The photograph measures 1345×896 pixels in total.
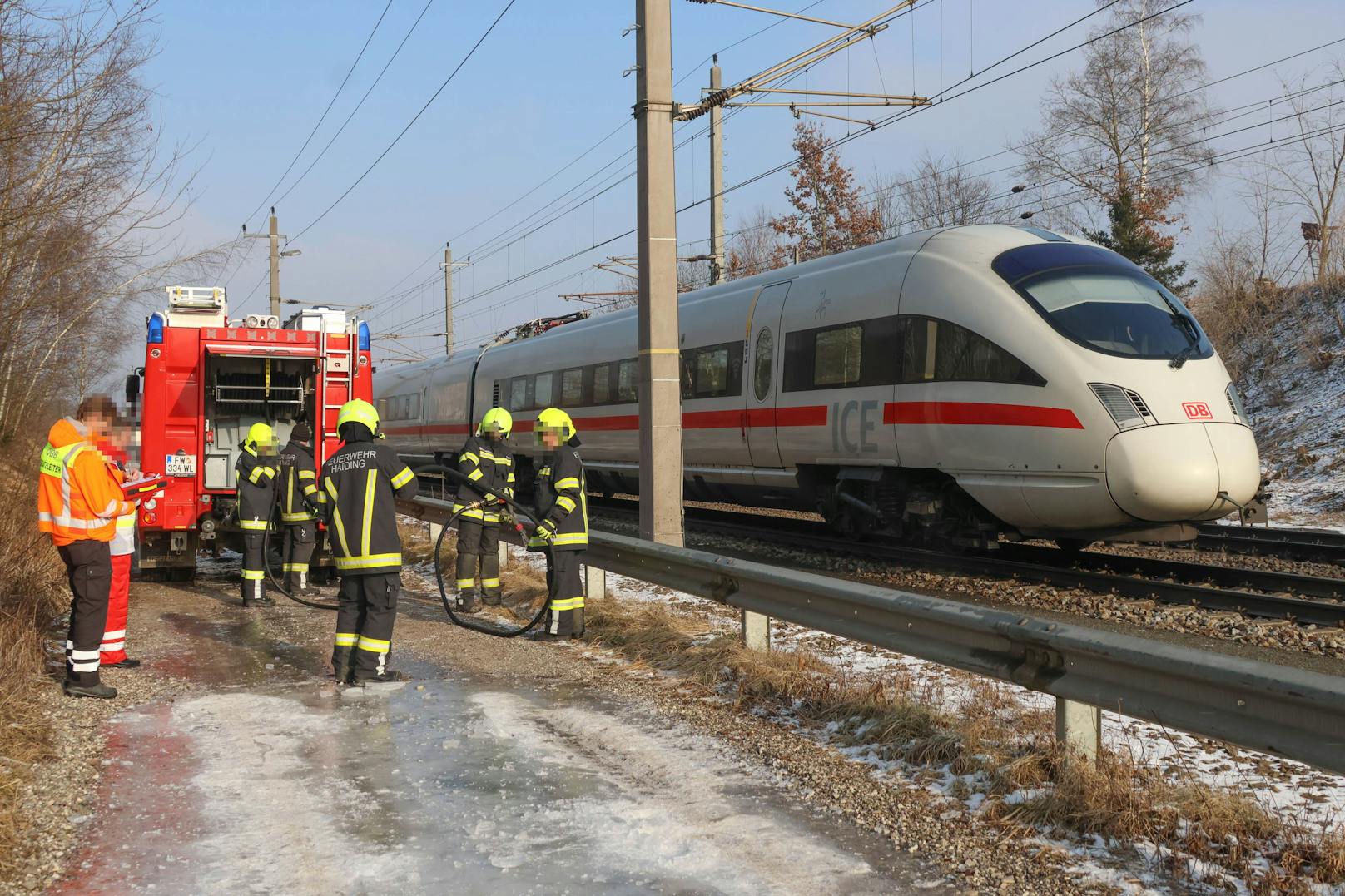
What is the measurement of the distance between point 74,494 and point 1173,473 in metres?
8.11

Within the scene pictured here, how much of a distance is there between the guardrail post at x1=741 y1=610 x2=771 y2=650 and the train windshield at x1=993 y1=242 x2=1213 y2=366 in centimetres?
453

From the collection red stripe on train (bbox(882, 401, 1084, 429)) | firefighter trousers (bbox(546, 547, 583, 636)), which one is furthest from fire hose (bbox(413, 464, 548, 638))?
red stripe on train (bbox(882, 401, 1084, 429))

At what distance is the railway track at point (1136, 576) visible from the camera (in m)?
8.65

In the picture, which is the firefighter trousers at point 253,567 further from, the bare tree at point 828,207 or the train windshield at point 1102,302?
the bare tree at point 828,207

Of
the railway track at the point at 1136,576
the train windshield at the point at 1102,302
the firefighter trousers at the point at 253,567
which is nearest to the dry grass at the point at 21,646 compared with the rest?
the firefighter trousers at the point at 253,567

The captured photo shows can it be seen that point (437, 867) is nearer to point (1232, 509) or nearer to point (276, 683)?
point (276, 683)

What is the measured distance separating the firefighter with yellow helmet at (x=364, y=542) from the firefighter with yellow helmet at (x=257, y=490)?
3.58 meters

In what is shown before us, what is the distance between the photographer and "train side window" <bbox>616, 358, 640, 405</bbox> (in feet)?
56.8

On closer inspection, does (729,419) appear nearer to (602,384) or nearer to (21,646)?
(602,384)

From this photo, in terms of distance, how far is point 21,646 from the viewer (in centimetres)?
672

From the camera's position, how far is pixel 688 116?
34.8 feet

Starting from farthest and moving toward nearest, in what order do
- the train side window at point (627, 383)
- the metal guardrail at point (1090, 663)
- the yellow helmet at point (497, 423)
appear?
the train side window at point (627, 383)
the yellow helmet at point (497, 423)
the metal guardrail at point (1090, 663)

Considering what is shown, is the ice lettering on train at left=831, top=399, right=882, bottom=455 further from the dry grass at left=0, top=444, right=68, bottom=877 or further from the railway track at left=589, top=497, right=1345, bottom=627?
the dry grass at left=0, top=444, right=68, bottom=877

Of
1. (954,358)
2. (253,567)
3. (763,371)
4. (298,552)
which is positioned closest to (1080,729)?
(954,358)
